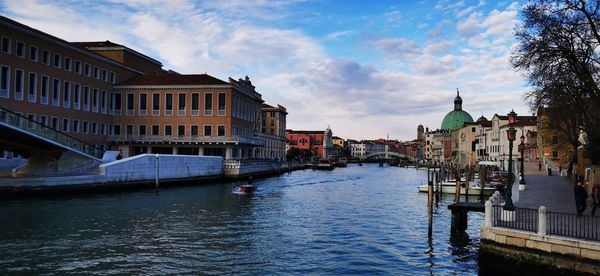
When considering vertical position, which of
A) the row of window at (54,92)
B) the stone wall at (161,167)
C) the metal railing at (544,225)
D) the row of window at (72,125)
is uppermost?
the row of window at (54,92)

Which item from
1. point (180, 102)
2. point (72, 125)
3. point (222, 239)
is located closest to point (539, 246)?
point (222, 239)

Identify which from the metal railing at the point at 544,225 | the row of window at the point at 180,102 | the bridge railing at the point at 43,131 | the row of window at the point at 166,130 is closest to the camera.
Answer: the metal railing at the point at 544,225

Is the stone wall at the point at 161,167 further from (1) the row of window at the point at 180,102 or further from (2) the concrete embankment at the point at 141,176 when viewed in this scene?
(1) the row of window at the point at 180,102

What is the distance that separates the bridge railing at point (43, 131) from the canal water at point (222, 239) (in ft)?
15.0

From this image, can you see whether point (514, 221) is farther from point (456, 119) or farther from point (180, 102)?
point (456, 119)

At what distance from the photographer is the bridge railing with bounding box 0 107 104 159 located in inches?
1182

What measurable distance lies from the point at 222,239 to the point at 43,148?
22.0m

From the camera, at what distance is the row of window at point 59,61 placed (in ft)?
143

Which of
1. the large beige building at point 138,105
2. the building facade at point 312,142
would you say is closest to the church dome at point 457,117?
the building facade at point 312,142

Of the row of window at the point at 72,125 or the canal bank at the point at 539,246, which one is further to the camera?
the row of window at the point at 72,125

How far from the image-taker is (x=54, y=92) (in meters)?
50.0

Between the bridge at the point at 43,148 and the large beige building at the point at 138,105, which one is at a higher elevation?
the large beige building at the point at 138,105

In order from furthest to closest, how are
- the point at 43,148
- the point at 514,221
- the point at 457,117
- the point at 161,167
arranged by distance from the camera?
1. the point at 457,117
2. the point at 161,167
3. the point at 43,148
4. the point at 514,221

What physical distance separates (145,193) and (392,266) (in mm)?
25913
